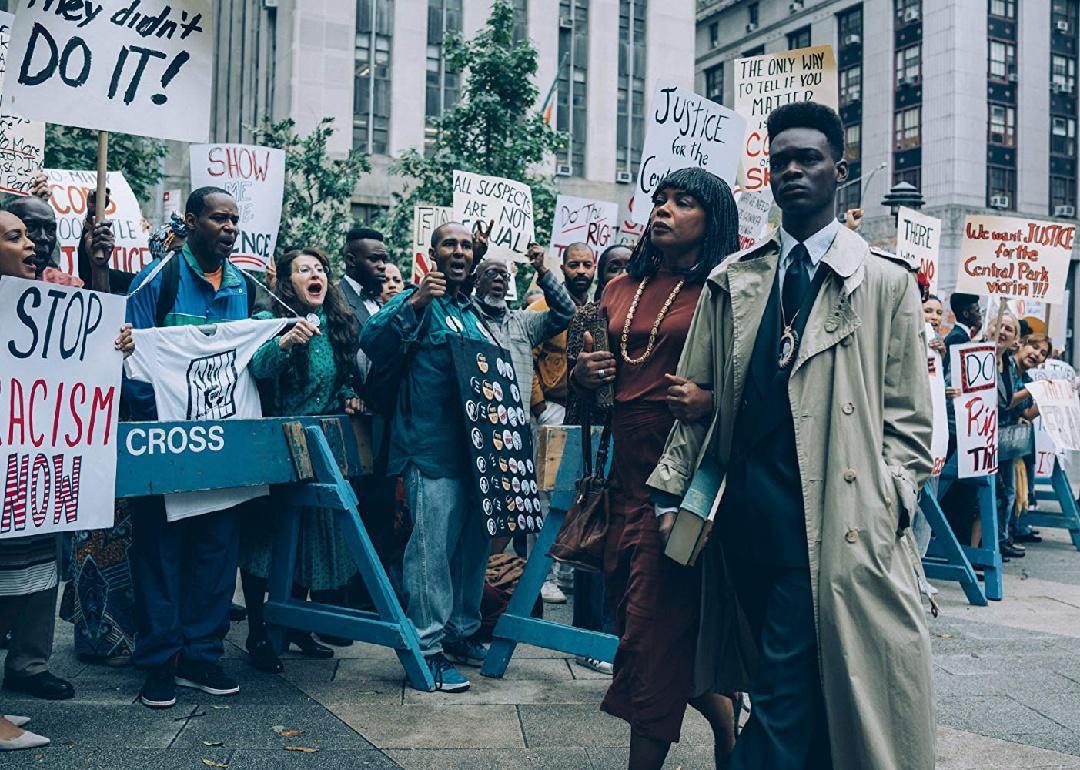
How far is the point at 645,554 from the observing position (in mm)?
3600

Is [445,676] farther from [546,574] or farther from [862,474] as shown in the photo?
[862,474]

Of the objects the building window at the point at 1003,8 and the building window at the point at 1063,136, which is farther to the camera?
the building window at the point at 1063,136

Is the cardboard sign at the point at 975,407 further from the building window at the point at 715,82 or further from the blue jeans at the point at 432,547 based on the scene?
the building window at the point at 715,82

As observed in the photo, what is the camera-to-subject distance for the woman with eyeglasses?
560cm

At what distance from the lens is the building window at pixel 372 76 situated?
36.3 metres

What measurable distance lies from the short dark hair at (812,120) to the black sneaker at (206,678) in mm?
3329

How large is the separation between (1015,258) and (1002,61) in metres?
38.6

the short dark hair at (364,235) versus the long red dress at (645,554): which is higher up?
the short dark hair at (364,235)

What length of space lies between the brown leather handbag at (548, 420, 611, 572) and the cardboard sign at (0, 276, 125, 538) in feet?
5.66

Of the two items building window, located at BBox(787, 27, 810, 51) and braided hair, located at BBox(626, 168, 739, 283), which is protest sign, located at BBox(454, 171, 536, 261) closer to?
braided hair, located at BBox(626, 168, 739, 283)

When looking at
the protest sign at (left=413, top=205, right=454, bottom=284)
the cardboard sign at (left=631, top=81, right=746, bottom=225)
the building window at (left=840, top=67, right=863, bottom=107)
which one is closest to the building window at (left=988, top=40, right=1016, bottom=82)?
the building window at (left=840, top=67, right=863, bottom=107)

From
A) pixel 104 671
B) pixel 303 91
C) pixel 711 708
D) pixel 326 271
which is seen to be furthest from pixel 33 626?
pixel 303 91

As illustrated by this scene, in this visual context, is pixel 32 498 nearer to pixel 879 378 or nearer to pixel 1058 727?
pixel 879 378

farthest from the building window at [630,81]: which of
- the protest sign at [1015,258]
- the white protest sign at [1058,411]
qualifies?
the white protest sign at [1058,411]
